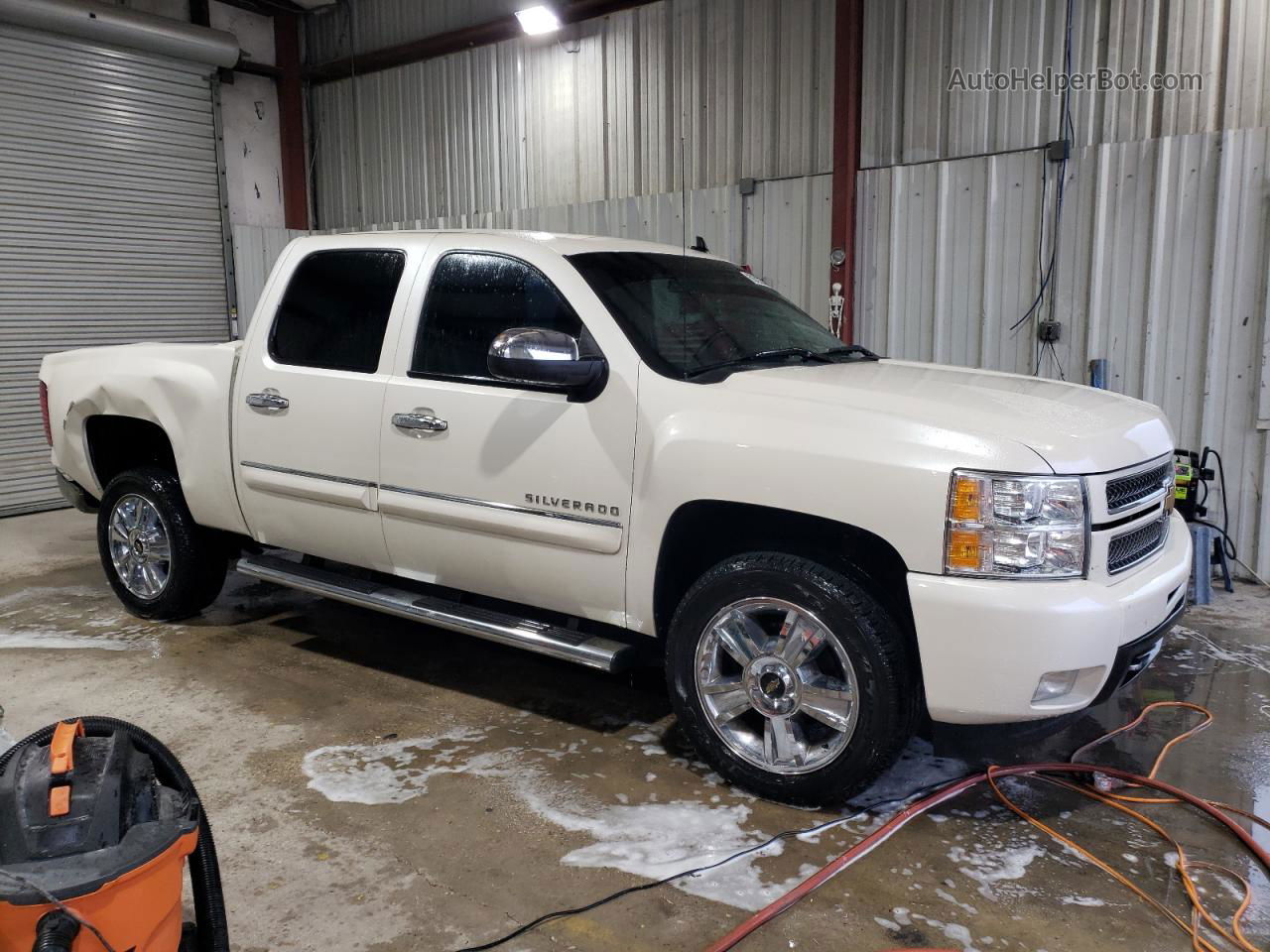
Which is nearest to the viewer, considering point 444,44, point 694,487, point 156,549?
point 694,487

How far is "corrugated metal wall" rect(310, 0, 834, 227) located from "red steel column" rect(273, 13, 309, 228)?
0.70 ft

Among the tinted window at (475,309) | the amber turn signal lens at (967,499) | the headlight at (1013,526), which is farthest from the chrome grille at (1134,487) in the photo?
the tinted window at (475,309)

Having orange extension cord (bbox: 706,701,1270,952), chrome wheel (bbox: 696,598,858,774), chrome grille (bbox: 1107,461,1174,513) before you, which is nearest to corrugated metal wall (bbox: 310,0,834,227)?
chrome grille (bbox: 1107,461,1174,513)

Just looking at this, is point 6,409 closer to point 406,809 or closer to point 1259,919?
point 406,809

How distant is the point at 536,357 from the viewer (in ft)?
10.1

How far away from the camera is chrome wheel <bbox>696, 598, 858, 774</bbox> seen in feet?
9.53

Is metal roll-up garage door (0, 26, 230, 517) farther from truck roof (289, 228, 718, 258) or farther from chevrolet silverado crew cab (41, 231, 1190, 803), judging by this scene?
truck roof (289, 228, 718, 258)

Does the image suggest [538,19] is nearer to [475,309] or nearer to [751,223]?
[751,223]

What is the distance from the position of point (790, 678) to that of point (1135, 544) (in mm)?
1131

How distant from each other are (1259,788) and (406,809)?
9.10ft

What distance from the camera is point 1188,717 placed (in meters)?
3.77

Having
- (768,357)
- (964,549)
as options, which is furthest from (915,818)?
(768,357)

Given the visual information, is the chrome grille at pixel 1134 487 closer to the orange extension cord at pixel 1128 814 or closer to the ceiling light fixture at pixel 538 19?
the orange extension cord at pixel 1128 814

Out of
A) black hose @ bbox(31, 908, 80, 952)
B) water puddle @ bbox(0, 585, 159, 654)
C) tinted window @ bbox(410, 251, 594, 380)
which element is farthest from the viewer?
water puddle @ bbox(0, 585, 159, 654)
